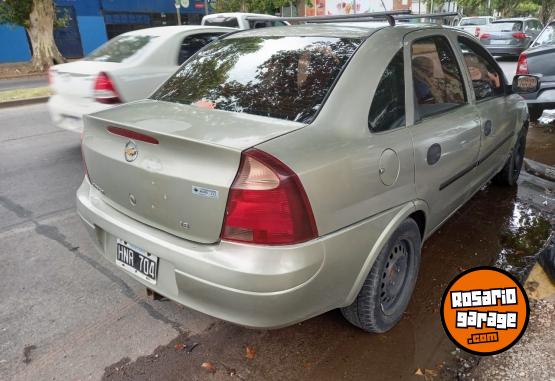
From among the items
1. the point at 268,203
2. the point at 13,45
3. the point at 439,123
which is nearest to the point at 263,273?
the point at 268,203

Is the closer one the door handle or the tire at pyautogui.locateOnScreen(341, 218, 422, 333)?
the tire at pyautogui.locateOnScreen(341, 218, 422, 333)

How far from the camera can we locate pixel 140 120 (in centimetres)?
221

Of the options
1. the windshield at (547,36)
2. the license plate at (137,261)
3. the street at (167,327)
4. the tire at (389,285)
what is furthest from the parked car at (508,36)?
the license plate at (137,261)

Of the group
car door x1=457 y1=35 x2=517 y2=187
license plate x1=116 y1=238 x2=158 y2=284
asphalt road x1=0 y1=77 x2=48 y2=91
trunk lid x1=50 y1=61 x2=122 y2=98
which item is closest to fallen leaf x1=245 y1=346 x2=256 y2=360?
license plate x1=116 y1=238 x2=158 y2=284

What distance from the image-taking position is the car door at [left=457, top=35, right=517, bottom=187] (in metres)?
3.19

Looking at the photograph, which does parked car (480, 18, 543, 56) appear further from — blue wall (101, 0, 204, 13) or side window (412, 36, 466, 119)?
blue wall (101, 0, 204, 13)

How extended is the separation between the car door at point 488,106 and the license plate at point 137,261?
2450 mm

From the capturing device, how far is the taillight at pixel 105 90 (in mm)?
5166

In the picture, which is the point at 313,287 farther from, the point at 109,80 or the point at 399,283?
the point at 109,80

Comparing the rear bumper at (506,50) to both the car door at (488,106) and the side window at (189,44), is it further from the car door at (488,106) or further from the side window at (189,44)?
the car door at (488,106)

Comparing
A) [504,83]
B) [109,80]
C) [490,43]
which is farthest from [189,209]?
[490,43]

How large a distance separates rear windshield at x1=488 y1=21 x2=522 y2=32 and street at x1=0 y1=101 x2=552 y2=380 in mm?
14068

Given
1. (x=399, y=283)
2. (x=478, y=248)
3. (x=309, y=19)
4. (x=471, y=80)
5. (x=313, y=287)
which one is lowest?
(x=478, y=248)

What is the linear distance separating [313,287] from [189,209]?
64 centimetres
